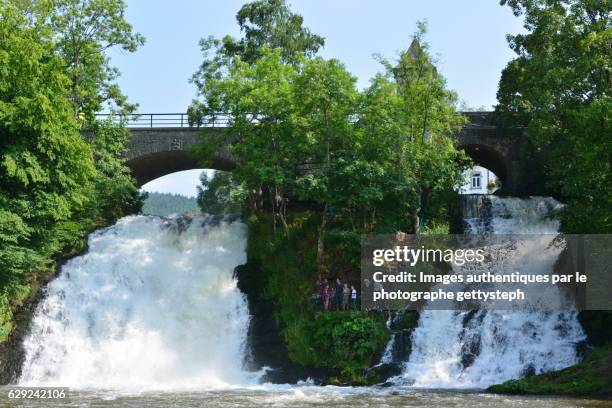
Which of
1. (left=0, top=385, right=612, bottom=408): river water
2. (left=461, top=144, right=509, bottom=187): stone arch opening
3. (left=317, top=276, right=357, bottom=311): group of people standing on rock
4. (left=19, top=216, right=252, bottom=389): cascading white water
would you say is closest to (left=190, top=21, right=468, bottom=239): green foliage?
(left=317, top=276, right=357, bottom=311): group of people standing on rock

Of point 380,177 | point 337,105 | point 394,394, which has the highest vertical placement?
point 337,105

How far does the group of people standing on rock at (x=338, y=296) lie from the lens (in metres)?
34.1

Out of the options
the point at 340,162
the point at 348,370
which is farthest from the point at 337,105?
the point at 348,370

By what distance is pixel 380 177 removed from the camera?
35.2 meters

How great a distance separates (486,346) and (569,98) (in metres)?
13.7

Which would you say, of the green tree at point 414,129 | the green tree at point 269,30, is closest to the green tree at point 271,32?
the green tree at point 269,30

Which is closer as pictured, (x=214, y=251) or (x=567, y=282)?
(x=567, y=282)

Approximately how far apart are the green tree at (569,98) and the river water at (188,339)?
372 cm

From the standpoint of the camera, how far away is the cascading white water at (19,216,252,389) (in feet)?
106

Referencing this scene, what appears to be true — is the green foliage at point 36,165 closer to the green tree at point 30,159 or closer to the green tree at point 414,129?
the green tree at point 30,159

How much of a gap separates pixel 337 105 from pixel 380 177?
3.60 meters

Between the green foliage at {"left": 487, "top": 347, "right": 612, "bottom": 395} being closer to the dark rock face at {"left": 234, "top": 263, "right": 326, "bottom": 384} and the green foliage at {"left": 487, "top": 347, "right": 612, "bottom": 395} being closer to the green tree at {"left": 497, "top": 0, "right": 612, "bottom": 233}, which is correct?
the green tree at {"left": 497, "top": 0, "right": 612, "bottom": 233}

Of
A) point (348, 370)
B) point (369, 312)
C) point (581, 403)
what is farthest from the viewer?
point (369, 312)

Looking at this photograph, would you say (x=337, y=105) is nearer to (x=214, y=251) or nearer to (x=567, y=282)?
(x=214, y=251)
